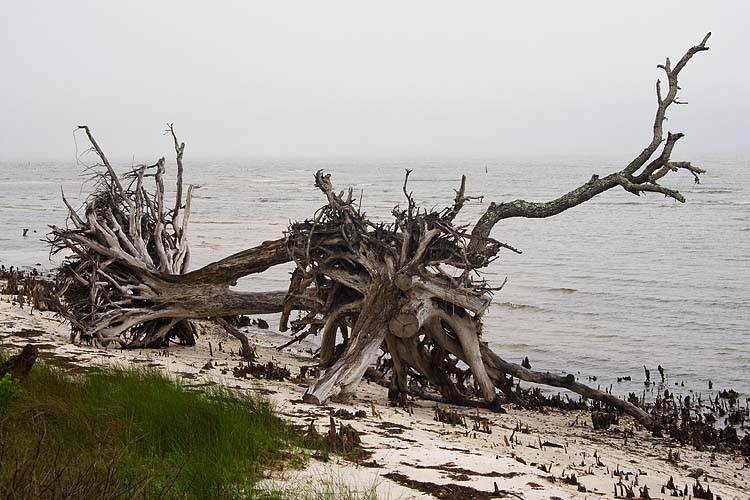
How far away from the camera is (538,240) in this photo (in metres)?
27.5

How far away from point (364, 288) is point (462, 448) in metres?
2.97

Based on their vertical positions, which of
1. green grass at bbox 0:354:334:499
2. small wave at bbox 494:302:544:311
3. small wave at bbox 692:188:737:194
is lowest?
small wave at bbox 494:302:544:311

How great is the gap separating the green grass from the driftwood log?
6.77 ft

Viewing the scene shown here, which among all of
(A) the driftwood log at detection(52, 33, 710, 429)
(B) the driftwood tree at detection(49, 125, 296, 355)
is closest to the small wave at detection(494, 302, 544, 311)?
(A) the driftwood log at detection(52, 33, 710, 429)

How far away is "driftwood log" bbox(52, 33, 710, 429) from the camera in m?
8.43

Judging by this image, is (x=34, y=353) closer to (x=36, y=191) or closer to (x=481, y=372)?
(x=481, y=372)

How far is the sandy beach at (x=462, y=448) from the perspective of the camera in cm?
501

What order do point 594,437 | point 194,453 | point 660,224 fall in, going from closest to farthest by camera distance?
point 194,453, point 594,437, point 660,224

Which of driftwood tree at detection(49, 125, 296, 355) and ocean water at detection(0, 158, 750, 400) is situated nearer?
driftwood tree at detection(49, 125, 296, 355)

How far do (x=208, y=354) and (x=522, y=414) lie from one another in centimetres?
433

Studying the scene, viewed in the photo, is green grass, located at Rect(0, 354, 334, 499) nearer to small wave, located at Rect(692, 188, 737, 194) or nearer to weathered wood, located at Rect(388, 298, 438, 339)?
weathered wood, located at Rect(388, 298, 438, 339)

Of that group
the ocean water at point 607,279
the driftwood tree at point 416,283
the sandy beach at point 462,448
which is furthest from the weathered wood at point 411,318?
the ocean water at point 607,279

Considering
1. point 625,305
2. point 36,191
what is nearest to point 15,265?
point 625,305

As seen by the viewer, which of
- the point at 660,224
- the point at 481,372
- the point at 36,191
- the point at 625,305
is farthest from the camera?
the point at 36,191
